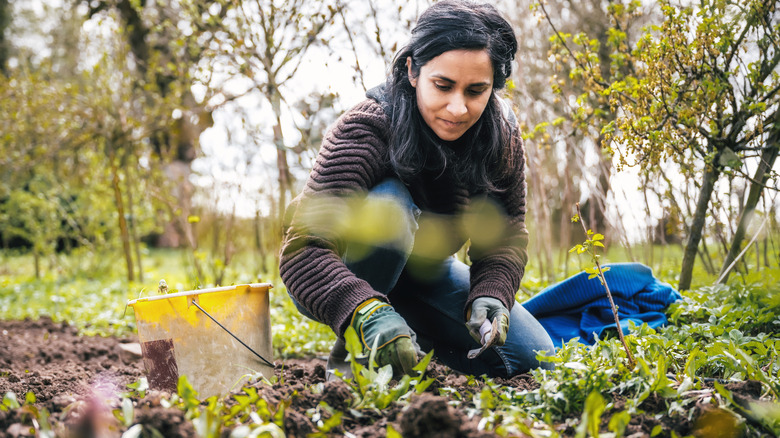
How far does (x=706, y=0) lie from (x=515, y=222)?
101cm

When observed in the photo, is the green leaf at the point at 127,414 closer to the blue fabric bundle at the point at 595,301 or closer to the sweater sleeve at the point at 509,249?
the sweater sleeve at the point at 509,249

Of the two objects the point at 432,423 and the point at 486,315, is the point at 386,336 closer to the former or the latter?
the point at 432,423

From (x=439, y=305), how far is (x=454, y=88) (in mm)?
802

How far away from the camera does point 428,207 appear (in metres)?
2.06

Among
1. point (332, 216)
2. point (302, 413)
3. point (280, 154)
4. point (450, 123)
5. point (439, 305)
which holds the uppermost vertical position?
point (280, 154)

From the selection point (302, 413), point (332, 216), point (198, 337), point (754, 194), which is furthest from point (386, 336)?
point (754, 194)

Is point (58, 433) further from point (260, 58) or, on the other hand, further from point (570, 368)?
point (260, 58)

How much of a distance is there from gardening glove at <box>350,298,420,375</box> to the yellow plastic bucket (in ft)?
1.14

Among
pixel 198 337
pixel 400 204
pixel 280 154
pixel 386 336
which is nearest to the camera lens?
pixel 386 336

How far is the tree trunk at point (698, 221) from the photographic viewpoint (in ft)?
7.61

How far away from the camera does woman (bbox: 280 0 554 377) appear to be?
1623 millimetres

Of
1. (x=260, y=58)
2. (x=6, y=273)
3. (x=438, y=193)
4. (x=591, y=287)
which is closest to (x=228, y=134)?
(x=260, y=58)

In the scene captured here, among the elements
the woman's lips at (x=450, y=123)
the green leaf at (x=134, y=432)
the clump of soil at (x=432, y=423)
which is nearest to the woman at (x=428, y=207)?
the woman's lips at (x=450, y=123)

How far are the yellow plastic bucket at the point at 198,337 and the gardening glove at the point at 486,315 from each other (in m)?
0.64
